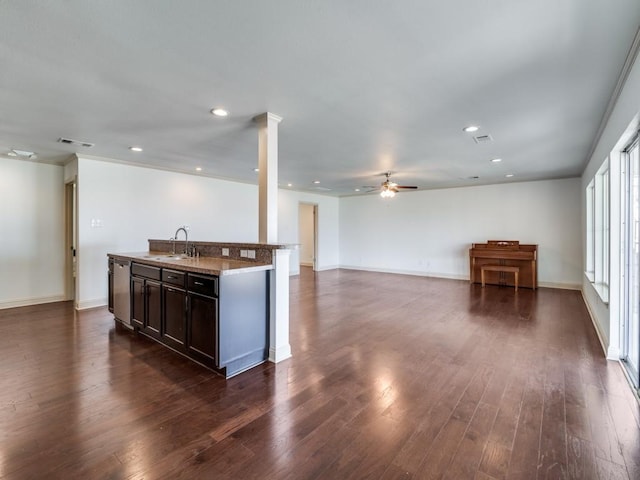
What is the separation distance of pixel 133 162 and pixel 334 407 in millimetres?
5104

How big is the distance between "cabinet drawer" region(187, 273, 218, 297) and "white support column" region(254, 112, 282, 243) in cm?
70

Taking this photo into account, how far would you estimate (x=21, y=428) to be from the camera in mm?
1954

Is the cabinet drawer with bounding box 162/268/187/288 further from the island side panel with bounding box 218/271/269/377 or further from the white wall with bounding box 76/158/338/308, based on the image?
the white wall with bounding box 76/158/338/308

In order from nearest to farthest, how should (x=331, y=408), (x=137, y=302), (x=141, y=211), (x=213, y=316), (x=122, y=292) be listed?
(x=331, y=408)
(x=213, y=316)
(x=137, y=302)
(x=122, y=292)
(x=141, y=211)

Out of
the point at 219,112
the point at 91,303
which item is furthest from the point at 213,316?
the point at 91,303

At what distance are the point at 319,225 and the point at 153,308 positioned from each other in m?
6.60

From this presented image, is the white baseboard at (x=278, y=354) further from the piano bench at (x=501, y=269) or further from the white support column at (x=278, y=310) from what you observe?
the piano bench at (x=501, y=269)

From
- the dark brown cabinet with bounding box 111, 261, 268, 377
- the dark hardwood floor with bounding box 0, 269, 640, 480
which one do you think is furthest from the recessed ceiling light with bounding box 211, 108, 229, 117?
the dark hardwood floor with bounding box 0, 269, 640, 480

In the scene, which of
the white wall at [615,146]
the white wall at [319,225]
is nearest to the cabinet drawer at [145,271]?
the white wall at [615,146]

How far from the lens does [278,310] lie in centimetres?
295

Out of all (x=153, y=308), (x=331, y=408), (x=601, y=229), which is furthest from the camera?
(x=601, y=229)

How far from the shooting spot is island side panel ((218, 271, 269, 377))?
8.55 feet

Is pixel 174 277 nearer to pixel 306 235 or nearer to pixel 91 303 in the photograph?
pixel 91 303

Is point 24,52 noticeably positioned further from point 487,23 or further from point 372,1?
point 487,23
